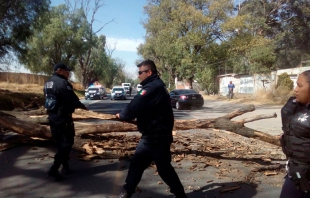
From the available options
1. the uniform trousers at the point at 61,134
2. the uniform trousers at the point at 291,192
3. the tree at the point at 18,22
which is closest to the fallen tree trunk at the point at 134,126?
the uniform trousers at the point at 61,134

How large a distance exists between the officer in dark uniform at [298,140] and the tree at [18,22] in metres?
20.8

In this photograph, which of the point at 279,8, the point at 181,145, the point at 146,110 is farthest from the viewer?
the point at 279,8

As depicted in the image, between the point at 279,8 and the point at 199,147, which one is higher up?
the point at 279,8

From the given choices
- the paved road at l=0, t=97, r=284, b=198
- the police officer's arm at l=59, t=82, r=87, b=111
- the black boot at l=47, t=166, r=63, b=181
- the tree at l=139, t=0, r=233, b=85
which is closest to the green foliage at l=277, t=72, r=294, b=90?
the tree at l=139, t=0, r=233, b=85

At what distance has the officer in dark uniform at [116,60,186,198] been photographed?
139 inches

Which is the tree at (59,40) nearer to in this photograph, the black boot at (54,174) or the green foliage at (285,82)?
the green foliage at (285,82)

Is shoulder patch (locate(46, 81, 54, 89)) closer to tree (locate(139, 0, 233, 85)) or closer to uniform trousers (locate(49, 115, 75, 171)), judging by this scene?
uniform trousers (locate(49, 115, 75, 171))

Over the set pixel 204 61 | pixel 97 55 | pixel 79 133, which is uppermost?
pixel 97 55

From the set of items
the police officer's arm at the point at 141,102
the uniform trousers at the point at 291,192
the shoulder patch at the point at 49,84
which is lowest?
the uniform trousers at the point at 291,192

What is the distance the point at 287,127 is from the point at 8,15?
21.9m

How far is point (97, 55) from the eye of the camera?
217ft

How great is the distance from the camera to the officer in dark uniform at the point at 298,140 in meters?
2.49

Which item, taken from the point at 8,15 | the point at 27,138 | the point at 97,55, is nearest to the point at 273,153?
the point at 27,138

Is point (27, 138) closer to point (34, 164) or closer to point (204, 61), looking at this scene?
point (34, 164)
